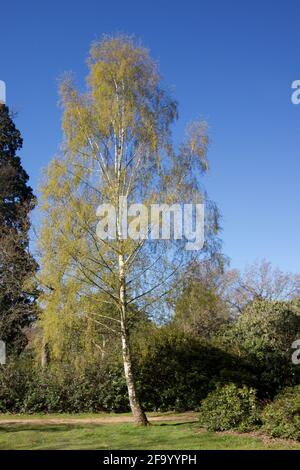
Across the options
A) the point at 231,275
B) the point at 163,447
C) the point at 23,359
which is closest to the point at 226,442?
the point at 163,447

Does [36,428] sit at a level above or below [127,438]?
below

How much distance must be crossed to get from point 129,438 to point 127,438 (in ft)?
0.14

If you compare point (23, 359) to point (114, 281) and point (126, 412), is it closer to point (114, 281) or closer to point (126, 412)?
point (126, 412)

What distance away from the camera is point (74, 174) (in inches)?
523

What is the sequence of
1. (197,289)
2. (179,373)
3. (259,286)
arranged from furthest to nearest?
(259,286), (179,373), (197,289)

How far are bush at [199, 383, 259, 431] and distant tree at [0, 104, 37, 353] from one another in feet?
27.5

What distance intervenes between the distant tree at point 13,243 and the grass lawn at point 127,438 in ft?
22.3
